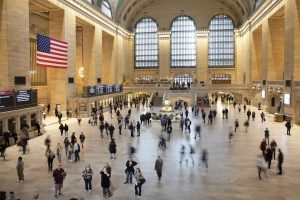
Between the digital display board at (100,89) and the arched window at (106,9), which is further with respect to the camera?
the arched window at (106,9)

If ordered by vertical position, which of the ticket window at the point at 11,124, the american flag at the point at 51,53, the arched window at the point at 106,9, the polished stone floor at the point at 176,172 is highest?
the arched window at the point at 106,9

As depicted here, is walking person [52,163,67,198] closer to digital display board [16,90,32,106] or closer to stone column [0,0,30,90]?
digital display board [16,90,32,106]

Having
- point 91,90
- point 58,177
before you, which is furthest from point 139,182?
point 91,90

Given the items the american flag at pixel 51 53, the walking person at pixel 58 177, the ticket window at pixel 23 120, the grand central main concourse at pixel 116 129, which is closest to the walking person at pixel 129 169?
the grand central main concourse at pixel 116 129

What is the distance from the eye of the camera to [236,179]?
12.2 meters

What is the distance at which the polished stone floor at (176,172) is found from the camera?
10.8 metres

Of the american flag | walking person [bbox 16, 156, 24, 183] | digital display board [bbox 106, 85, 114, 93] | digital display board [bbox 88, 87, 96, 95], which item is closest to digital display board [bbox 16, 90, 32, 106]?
the american flag

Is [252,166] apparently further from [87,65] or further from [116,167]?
[87,65]

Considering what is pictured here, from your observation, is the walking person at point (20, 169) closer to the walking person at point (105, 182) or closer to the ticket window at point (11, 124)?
the walking person at point (105, 182)

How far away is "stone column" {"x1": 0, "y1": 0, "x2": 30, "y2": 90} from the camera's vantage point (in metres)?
21.8

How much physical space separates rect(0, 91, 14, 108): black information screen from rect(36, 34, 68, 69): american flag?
662cm

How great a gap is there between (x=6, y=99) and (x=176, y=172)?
11.3 metres

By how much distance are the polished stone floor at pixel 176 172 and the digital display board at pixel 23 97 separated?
2.47m

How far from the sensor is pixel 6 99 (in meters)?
19.1
